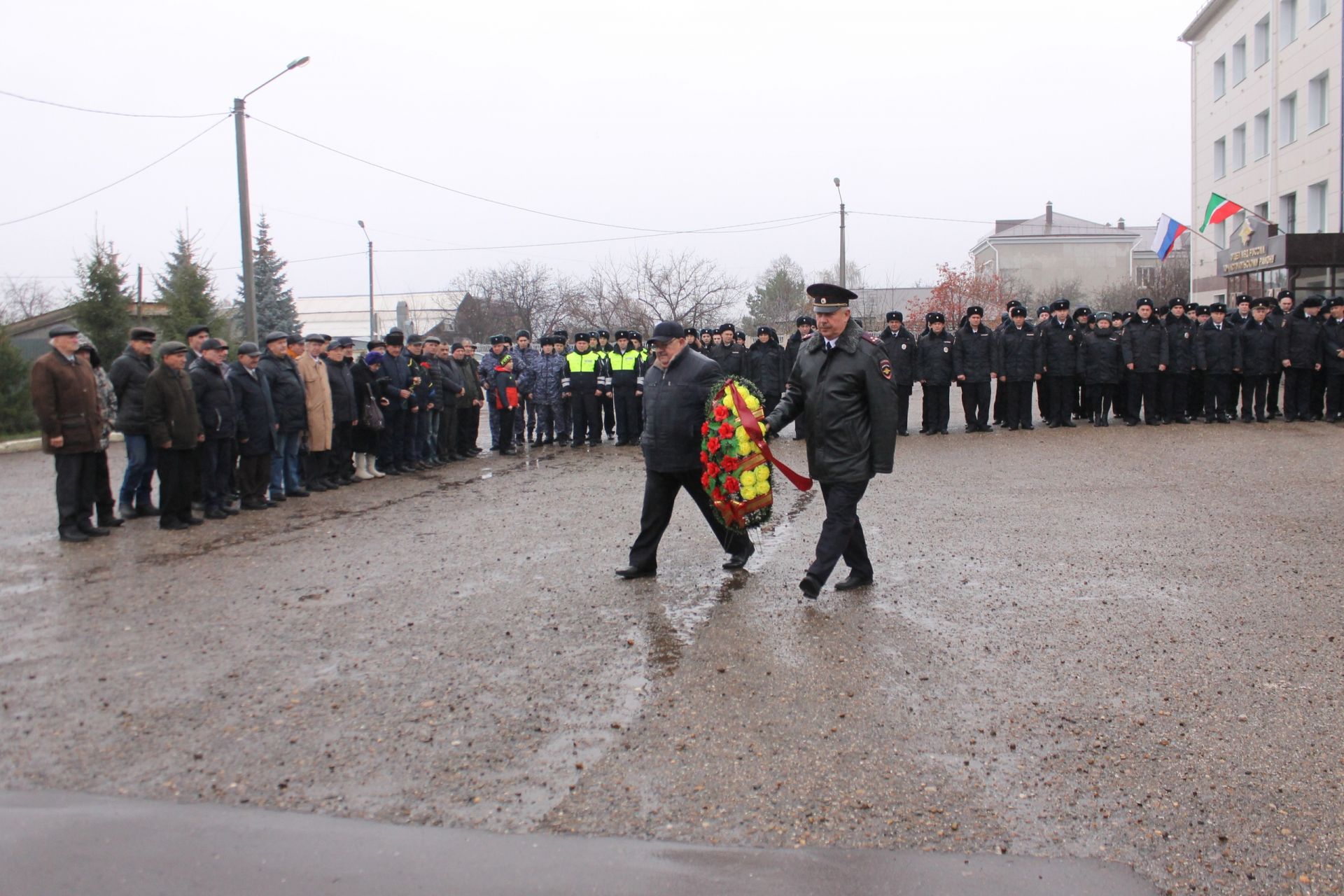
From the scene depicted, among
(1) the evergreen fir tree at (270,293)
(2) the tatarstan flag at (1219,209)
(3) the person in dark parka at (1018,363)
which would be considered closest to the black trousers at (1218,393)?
(3) the person in dark parka at (1018,363)

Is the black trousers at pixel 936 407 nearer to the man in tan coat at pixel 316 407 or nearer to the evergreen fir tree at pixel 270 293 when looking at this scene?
the man in tan coat at pixel 316 407

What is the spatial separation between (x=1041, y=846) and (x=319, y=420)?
10564 mm

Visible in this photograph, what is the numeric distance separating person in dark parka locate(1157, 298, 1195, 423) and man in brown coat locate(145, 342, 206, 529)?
14679 mm

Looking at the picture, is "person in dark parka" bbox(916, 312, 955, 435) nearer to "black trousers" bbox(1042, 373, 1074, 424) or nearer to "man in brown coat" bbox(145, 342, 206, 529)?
"black trousers" bbox(1042, 373, 1074, 424)

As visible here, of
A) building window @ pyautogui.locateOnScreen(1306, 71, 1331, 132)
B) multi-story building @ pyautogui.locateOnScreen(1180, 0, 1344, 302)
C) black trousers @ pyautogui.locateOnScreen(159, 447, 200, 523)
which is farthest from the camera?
building window @ pyautogui.locateOnScreen(1306, 71, 1331, 132)

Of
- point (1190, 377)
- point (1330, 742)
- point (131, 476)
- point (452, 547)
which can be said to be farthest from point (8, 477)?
point (1190, 377)

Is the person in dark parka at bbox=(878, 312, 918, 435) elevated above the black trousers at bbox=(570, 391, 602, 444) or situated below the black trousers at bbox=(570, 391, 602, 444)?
above

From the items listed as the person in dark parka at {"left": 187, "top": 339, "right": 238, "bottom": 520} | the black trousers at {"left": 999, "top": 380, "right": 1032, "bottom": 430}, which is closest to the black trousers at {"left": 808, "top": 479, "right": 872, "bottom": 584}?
the person in dark parka at {"left": 187, "top": 339, "right": 238, "bottom": 520}

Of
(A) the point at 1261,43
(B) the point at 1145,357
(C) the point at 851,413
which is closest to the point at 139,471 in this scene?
(C) the point at 851,413

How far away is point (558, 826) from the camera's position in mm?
3762

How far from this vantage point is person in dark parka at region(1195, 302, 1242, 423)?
54.5 feet

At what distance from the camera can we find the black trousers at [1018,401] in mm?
17047

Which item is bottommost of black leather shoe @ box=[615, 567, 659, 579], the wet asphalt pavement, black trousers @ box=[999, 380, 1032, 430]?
the wet asphalt pavement

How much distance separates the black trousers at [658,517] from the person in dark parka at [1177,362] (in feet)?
40.1
